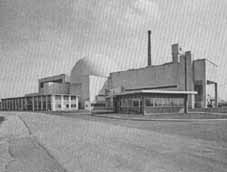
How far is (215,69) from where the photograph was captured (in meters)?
51.1

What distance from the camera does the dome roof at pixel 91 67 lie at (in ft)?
234

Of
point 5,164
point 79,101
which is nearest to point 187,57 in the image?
point 79,101

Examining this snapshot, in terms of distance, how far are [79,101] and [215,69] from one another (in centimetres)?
4474

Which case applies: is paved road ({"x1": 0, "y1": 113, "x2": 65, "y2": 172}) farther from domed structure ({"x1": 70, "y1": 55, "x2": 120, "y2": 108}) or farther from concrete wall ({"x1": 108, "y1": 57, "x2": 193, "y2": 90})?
domed structure ({"x1": 70, "y1": 55, "x2": 120, "y2": 108})

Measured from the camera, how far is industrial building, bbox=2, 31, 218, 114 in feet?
105

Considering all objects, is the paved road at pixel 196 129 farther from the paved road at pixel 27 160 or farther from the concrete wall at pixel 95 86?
the concrete wall at pixel 95 86

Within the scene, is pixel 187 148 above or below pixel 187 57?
below

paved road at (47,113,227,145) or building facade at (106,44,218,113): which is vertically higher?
building facade at (106,44,218,113)

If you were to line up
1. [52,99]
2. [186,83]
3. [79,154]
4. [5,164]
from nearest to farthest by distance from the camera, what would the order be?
1. [5,164]
2. [79,154]
3. [186,83]
4. [52,99]

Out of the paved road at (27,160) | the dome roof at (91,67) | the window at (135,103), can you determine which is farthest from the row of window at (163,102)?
the dome roof at (91,67)

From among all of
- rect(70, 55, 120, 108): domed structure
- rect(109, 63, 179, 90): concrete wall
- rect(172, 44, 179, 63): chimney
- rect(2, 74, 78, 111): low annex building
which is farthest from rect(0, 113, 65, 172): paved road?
rect(70, 55, 120, 108): domed structure

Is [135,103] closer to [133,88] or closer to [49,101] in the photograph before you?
[133,88]

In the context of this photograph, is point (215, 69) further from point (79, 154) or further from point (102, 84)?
point (79, 154)

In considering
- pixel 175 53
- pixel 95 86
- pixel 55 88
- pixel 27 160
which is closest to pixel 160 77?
pixel 175 53
